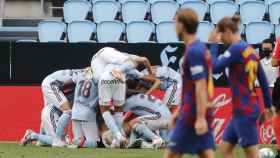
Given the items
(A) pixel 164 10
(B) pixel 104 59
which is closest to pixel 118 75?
(B) pixel 104 59

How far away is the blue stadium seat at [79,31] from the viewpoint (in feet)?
55.3

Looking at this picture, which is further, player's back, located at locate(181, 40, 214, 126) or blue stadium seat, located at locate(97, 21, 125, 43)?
blue stadium seat, located at locate(97, 21, 125, 43)

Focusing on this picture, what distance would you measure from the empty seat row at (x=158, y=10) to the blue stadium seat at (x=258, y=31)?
0.95 meters

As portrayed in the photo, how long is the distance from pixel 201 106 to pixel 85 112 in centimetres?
646

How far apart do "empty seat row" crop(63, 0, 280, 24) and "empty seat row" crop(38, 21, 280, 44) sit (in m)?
0.87

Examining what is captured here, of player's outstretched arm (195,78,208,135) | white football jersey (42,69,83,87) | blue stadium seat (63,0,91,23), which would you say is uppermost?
blue stadium seat (63,0,91,23)

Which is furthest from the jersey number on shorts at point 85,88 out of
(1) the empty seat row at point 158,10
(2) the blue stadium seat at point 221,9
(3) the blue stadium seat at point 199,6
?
(2) the blue stadium seat at point 221,9

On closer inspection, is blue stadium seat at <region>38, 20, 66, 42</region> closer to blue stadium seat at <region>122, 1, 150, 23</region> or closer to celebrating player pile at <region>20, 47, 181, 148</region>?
blue stadium seat at <region>122, 1, 150, 23</region>

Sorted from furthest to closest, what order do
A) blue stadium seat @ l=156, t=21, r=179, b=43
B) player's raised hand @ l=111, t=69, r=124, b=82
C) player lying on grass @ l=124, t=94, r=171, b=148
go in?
blue stadium seat @ l=156, t=21, r=179, b=43 → player lying on grass @ l=124, t=94, r=171, b=148 → player's raised hand @ l=111, t=69, r=124, b=82

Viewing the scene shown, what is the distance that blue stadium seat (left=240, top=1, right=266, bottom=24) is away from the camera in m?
17.9

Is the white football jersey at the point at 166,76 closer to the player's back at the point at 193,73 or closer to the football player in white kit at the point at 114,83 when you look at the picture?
the football player in white kit at the point at 114,83

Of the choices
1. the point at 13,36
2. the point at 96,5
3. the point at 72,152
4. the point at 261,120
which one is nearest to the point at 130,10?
the point at 96,5

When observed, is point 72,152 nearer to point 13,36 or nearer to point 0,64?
point 0,64

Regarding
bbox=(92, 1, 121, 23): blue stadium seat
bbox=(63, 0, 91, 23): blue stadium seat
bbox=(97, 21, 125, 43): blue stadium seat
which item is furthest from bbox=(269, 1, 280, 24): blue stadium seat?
bbox=(63, 0, 91, 23): blue stadium seat
